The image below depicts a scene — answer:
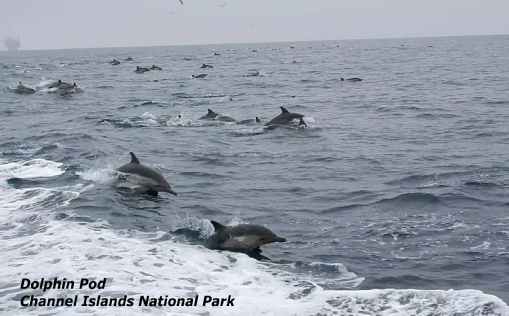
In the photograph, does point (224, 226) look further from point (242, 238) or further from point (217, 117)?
point (217, 117)

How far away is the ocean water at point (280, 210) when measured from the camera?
8375 mm

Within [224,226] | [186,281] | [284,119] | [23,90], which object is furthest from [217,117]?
[23,90]

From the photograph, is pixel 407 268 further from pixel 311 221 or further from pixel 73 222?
pixel 73 222

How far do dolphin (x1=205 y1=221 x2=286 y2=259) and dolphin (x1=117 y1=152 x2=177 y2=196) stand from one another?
3.79 metres

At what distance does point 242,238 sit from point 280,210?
250 centimetres

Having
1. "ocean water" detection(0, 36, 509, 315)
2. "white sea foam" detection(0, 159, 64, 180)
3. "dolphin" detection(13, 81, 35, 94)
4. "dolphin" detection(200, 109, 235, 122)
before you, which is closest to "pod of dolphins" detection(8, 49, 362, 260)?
"ocean water" detection(0, 36, 509, 315)

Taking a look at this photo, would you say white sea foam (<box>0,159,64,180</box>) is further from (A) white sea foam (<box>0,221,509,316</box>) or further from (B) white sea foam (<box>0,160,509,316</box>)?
(A) white sea foam (<box>0,221,509,316</box>)

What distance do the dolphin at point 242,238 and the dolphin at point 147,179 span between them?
12.4 ft

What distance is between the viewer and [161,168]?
1727cm

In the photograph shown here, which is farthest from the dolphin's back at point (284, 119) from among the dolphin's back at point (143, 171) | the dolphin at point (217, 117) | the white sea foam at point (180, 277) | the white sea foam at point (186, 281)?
the white sea foam at point (186, 281)

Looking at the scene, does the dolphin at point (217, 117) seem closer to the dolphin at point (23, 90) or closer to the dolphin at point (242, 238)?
the dolphin at point (242, 238)

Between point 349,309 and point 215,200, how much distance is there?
6418 mm

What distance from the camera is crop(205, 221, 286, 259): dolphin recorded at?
1030 cm

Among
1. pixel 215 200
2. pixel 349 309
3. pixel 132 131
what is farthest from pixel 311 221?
pixel 132 131
